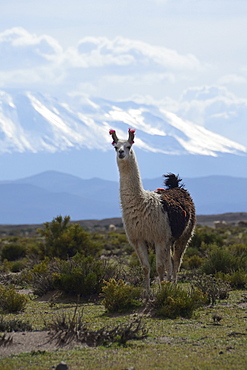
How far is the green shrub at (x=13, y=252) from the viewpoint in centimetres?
2416

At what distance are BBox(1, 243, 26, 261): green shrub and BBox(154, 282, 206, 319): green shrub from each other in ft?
Result: 46.9

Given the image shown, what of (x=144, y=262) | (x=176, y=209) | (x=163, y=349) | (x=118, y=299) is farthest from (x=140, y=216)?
(x=163, y=349)

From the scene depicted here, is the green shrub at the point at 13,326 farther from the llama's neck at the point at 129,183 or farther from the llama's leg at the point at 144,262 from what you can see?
the llama's neck at the point at 129,183

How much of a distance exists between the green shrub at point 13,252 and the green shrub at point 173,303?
14.3 m

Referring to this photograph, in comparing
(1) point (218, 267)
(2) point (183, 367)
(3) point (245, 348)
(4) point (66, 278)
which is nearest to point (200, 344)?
(3) point (245, 348)

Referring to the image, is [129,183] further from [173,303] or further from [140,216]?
[173,303]

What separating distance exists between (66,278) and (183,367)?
5.60 metres

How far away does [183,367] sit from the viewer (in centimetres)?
727

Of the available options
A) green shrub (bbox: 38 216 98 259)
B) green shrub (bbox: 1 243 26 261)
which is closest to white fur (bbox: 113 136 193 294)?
green shrub (bbox: 38 216 98 259)

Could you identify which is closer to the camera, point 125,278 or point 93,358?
point 93,358

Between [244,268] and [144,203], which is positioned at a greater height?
[144,203]

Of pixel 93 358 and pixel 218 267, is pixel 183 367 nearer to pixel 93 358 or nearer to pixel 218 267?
pixel 93 358

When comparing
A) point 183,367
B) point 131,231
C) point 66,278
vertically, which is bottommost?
point 183,367

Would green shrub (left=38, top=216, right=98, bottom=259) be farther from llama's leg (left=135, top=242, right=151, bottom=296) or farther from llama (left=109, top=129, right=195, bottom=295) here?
llama's leg (left=135, top=242, right=151, bottom=296)
